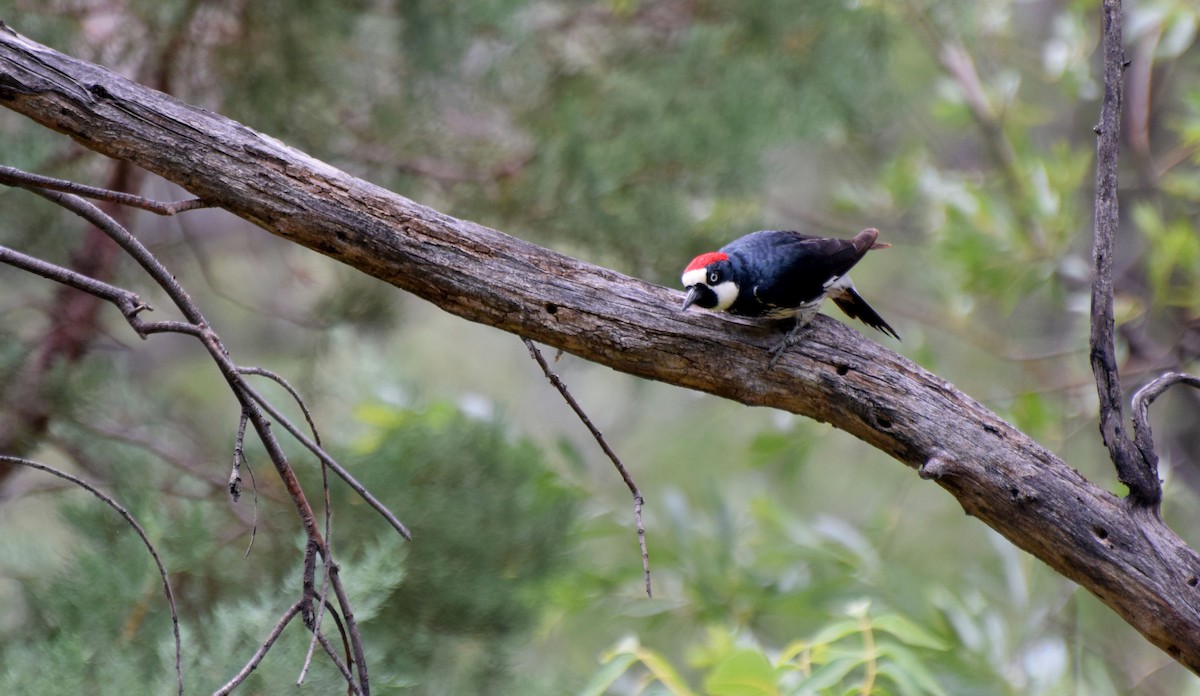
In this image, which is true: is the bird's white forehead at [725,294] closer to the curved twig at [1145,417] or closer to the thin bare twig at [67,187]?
the curved twig at [1145,417]

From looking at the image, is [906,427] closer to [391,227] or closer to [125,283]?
[391,227]

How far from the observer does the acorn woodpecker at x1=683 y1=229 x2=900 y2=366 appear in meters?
1.96

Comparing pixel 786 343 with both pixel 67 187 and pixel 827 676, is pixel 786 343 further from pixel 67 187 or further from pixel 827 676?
pixel 67 187

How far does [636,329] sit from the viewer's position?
5.40 ft

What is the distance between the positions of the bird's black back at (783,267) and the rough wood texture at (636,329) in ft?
0.79

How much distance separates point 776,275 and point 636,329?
21.8 inches

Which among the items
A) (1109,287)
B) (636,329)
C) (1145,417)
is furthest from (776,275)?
(1145,417)

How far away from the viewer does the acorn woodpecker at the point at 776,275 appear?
196 centimetres

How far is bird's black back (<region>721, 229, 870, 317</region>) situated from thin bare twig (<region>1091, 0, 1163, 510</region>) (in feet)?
1.78

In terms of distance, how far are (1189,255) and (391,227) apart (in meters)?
2.90

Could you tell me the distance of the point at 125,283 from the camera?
3232mm

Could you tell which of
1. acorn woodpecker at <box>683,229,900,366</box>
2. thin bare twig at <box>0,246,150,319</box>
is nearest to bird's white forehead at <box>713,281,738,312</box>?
acorn woodpecker at <box>683,229,900,366</box>

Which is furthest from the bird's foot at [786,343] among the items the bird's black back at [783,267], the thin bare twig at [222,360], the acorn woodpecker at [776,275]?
the thin bare twig at [222,360]

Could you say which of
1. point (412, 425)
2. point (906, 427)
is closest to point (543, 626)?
point (412, 425)
